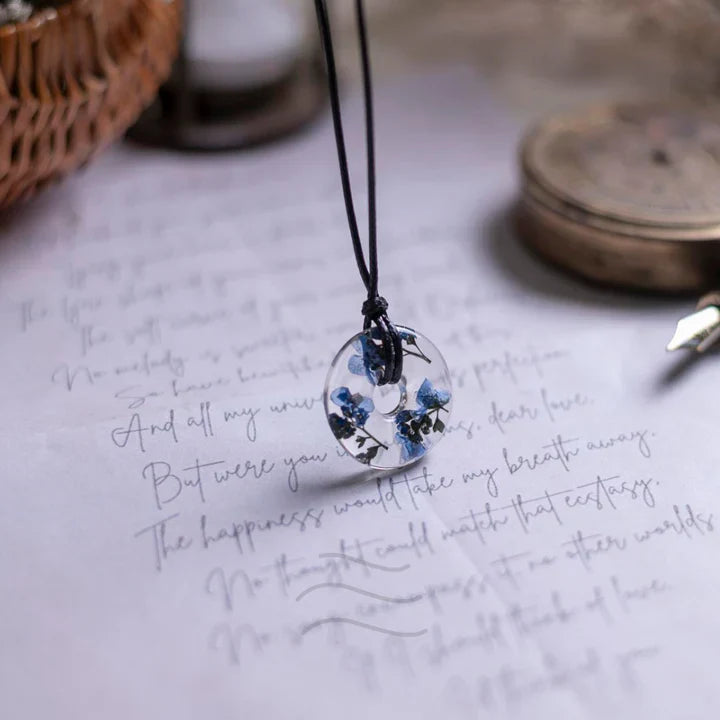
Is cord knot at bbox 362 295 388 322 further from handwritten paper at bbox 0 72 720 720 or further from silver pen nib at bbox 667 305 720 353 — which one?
silver pen nib at bbox 667 305 720 353

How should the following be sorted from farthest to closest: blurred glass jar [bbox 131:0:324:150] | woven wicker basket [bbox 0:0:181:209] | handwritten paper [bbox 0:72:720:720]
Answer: blurred glass jar [bbox 131:0:324:150] → woven wicker basket [bbox 0:0:181:209] → handwritten paper [bbox 0:72:720:720]

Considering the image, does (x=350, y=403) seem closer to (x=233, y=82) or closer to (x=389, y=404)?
(x=389, y=404)

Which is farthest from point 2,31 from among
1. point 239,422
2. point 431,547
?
point 431,547

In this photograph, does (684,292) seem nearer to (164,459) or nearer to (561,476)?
(561,476)

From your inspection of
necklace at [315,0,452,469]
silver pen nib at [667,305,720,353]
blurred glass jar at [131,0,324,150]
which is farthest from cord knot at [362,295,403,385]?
blurred glass jar at [131,0,324,150]

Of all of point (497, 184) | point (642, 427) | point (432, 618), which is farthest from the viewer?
point (497, 184)

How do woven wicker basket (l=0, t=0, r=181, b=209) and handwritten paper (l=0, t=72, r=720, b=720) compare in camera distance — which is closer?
handwritten paper (l=0, t=72, r=720, b=720)

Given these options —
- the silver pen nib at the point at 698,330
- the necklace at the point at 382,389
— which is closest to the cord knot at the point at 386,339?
the necklace at the point at 382,389
